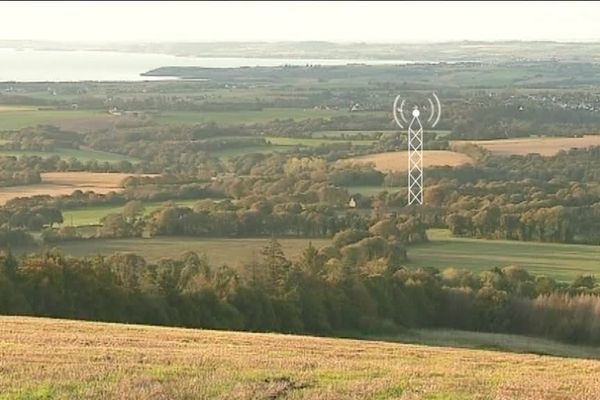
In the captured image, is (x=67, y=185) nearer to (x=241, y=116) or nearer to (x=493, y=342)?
(x=493, y=342)

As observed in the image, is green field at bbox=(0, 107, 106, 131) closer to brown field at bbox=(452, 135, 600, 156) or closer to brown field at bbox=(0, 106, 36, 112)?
brown field at bbox=(0, 106, 36, 112)

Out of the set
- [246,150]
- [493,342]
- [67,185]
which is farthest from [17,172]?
[493,342]

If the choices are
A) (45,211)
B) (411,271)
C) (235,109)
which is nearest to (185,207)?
(45,211)

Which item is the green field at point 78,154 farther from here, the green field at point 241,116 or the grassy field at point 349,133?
the grassy field at point 349,133

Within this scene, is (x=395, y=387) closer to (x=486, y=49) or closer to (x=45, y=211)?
(x=45, y=211)

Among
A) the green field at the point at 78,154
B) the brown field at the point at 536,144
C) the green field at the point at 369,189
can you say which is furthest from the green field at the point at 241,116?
the green field at the point at 369,189
